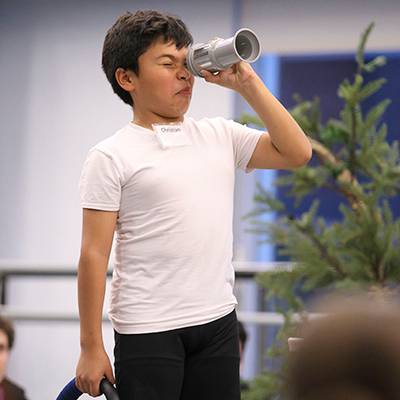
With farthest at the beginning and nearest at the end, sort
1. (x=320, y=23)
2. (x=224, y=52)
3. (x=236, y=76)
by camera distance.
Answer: (x=320, y=23) < (x=236, y=76) < (x=224, y=52)

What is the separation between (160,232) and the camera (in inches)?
77.8

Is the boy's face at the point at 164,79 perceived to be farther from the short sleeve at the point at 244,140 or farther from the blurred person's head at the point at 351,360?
the blurred person's head at the point at 351,360

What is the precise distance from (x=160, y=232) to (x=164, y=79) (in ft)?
1.03

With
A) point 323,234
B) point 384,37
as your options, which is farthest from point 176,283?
point 384,37

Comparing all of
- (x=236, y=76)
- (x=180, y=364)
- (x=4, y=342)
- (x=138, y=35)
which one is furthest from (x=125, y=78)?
(x=4, y=342)

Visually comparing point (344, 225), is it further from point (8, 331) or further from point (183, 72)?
point (183, 72)

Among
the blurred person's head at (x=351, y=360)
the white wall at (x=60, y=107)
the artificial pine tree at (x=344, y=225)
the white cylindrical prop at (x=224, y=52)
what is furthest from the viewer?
the white wall at (x=60, y=107)

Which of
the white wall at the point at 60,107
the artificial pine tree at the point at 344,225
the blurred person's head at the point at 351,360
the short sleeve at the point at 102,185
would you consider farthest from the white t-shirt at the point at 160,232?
the white wall at the point at 60,107

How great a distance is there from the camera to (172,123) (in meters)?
2.07

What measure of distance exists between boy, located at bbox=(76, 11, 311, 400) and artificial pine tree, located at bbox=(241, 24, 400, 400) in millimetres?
1271

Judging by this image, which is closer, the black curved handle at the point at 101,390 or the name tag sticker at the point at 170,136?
the black curved handle at the point at 101,390

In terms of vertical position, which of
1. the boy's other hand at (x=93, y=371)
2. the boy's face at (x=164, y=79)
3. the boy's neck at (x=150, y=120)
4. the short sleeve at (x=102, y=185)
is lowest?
the boy's other hand at (x=93, y=371)

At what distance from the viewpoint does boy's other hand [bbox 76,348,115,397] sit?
197 centimetres

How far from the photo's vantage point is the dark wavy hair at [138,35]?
2.04 meters
